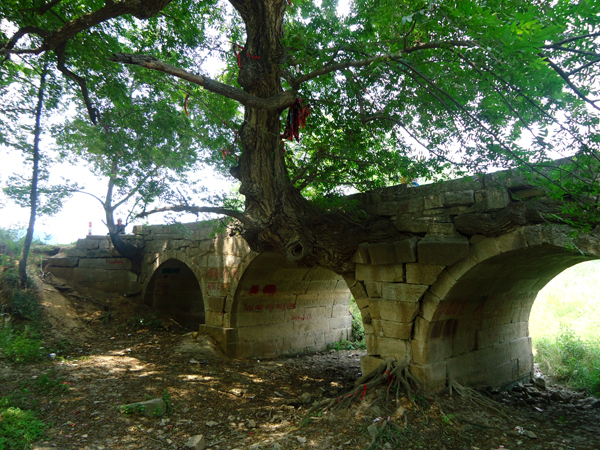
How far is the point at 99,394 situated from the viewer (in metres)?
5.41

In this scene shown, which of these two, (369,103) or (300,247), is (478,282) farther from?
(369,103)

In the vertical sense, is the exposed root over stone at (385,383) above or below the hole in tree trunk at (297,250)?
below

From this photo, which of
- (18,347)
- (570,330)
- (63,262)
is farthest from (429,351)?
(63,262)

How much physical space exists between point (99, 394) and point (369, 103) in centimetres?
560

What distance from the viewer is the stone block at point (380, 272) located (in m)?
5.49

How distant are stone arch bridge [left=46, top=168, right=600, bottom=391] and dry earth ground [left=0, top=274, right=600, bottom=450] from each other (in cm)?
63

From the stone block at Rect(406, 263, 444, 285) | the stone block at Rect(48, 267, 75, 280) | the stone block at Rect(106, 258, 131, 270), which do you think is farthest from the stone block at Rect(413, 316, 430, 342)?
the stone block at Rect(48, 267, 75, 280)

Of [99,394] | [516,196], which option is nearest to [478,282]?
[516,196]

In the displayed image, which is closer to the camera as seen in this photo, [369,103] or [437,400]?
[437,400]

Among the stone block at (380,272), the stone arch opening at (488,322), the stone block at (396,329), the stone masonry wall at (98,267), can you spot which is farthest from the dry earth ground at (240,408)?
the stone masonry wall at (98,267)

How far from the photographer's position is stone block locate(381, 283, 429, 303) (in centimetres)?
526

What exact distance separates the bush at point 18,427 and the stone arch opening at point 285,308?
420cm

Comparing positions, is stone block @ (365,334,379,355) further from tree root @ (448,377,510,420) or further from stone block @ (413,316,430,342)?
tree root @ (448,377,510,420)

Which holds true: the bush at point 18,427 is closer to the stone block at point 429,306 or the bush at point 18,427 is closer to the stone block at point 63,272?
the stone block at point 429,306
